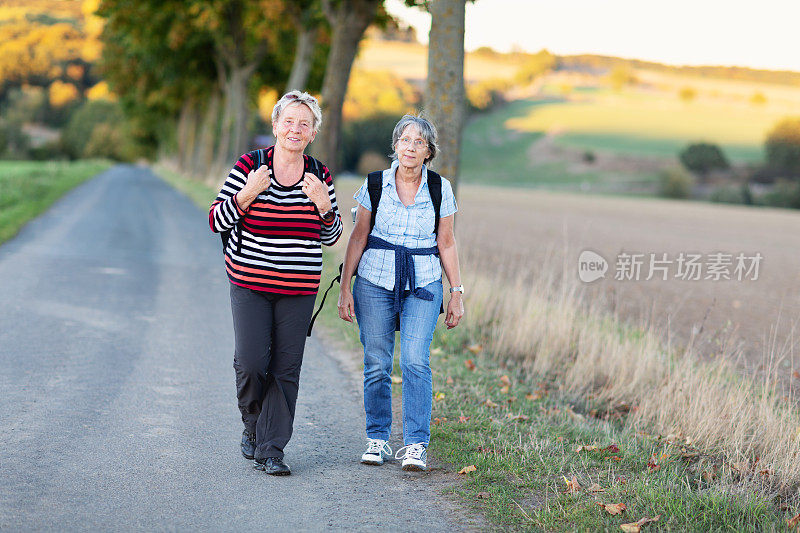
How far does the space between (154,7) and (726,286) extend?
19638mm

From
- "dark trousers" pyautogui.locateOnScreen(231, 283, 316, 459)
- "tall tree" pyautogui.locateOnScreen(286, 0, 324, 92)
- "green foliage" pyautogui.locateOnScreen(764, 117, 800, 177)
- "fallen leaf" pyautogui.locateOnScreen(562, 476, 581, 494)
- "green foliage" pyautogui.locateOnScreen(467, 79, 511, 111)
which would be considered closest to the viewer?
"fallen leaf" pyautogui.locateOnScreen(562, 476, 581, 494)

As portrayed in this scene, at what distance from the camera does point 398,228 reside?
5.03m

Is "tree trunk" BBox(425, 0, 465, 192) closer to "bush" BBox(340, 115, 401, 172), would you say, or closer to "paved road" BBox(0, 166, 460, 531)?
"paved road" BBox(0, 166, 460, 531)

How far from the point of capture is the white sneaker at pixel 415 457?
508cm

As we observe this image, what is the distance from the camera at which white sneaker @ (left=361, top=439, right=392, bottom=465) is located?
5.19 m

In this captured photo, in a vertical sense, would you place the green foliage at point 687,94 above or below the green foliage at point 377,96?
above

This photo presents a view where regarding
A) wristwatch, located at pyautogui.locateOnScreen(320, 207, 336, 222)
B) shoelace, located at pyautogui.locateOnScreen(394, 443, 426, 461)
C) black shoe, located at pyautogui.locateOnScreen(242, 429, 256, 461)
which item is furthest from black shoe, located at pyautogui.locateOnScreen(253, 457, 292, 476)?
wristwatch, located at pyautogui.locateOnScreen(320, 207, 336, 222)

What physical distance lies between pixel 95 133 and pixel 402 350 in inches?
5039

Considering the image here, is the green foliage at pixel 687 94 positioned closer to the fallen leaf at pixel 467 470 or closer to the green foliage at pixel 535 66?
the green foliage at pixel 535 66

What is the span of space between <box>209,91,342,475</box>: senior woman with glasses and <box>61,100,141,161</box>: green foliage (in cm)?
12318

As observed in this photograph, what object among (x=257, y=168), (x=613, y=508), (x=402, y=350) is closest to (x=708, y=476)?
(x=613, y=508)

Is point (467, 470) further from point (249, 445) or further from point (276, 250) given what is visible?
point (276, 250)

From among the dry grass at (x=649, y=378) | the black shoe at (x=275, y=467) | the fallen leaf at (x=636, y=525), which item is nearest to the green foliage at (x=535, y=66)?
the dry grass at (x=649, y=378)

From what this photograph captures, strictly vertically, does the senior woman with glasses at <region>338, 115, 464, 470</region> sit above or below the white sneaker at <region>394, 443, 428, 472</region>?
above
